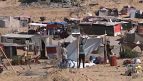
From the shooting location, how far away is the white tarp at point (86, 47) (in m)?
20.3

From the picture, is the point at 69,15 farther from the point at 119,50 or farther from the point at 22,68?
the point at 22,68

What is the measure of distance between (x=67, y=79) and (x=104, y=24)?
2098cm

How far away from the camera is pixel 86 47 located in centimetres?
2147

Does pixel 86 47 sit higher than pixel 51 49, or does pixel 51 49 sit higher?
pixel 86 47

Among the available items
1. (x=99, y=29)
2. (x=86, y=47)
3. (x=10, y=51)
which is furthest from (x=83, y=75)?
(x=99, y=29)

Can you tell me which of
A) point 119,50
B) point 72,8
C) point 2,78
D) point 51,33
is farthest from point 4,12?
point 2,78

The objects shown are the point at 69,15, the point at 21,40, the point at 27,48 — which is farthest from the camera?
the point at 69,15

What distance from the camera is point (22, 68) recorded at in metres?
20.6

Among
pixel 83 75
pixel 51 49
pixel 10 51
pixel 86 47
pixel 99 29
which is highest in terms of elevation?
pixel 83 75

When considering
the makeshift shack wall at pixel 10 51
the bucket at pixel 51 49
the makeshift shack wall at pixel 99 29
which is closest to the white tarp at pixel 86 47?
the bucket at pixel 51 49

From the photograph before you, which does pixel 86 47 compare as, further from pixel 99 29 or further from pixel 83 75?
pixel 99 29

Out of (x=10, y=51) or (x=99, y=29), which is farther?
(x=99, y=29)

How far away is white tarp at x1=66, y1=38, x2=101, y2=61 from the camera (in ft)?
66.5

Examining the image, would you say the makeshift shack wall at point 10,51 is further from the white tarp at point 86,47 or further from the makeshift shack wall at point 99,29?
the makeshift shack wall at point 99,29
